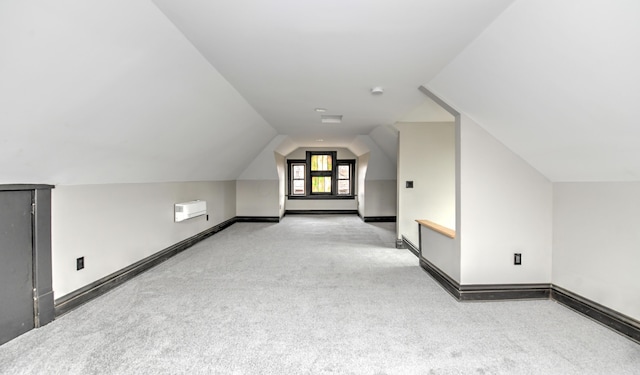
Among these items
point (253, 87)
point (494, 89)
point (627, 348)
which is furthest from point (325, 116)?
point (627, 348)

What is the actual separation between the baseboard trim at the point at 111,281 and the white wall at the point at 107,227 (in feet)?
0.16

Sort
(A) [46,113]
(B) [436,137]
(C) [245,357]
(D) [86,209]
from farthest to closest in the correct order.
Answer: (B) [436,137]
(D) [86,209]
(C) [245,357]
(A) [46,113]

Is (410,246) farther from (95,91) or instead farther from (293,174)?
(293,174)

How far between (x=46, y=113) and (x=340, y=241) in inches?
179

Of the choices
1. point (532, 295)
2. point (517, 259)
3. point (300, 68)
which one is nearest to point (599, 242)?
point (517, 259)

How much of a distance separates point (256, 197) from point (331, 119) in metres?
3.72

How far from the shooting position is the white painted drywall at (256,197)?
805 cm

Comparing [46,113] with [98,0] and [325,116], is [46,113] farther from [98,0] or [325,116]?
[325,116]

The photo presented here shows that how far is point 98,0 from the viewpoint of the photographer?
1491 millimetres

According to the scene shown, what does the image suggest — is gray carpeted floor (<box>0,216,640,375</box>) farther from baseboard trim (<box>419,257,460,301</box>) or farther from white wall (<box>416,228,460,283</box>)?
white wall (<box>416,228,460,283</box>)

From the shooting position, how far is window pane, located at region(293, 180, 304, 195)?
10.1m

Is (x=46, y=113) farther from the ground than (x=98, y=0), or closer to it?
closer to it

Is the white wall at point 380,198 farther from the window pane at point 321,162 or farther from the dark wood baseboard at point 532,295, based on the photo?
the dark wood baseboard at point 532,295

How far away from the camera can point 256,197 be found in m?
8.05
